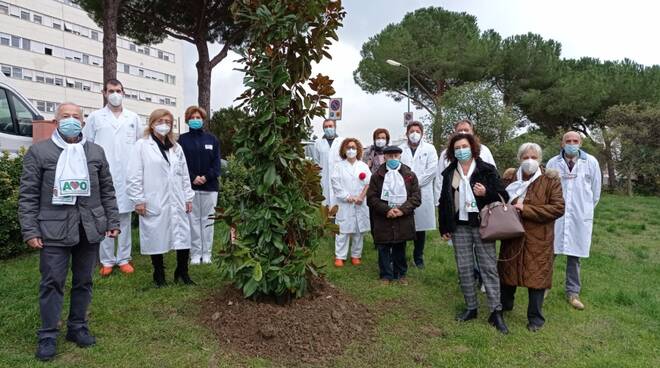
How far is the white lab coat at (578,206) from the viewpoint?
5.24 metres

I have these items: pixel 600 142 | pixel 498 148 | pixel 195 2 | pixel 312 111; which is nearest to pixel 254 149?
pixel 312 111

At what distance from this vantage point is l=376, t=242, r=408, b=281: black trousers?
5594 millimetres

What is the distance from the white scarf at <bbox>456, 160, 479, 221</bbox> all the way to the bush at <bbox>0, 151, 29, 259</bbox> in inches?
225

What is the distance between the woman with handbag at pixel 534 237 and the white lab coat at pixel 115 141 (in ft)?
13.7

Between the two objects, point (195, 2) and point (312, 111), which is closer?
point (312, 111)

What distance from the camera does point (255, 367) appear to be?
340 centimetres

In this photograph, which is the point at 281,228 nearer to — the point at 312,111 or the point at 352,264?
the point at 312,111

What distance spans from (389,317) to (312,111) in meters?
2.10

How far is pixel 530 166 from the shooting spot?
14.8ft

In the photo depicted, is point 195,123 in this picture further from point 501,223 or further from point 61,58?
point 61,58

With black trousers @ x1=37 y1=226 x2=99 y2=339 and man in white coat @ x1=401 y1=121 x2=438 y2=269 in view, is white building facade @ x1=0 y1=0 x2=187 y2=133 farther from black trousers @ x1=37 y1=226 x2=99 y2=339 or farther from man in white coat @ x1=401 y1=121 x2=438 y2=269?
black trousers @ x1=37 y1=226 x2=99 y2=339

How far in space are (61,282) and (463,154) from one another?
358 cm

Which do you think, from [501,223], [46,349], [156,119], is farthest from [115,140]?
[501,223]

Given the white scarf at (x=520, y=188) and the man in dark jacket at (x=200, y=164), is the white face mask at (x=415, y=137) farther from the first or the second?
the man in dark jacket at (x=200, y=164)
